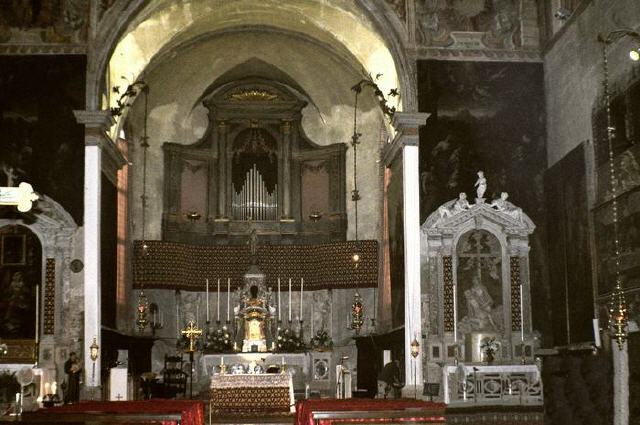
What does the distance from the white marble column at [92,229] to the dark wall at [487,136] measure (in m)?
7.09

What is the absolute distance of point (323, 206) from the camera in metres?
29.1

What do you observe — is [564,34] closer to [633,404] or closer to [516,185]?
[516,185]

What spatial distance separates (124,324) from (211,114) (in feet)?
23.1

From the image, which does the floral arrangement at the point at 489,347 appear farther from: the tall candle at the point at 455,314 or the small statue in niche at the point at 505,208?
the small statue in niche at the point at 505,208

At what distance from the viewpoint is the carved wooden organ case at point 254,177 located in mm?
28688

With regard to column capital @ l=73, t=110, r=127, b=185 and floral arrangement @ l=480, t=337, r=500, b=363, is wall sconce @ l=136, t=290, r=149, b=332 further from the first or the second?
floral arrangement @ l=480, t=337, r=500, b=363

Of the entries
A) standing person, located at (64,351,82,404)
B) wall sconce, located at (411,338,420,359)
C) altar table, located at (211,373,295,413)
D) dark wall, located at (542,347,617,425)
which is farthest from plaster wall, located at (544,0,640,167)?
standing person, located at (64,351,82,404)

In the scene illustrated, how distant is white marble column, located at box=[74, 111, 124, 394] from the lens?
2112 cm

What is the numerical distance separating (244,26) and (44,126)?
7391 millimetres

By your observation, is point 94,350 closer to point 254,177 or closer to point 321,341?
point 321,341

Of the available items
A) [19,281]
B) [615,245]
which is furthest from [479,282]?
[19,281]

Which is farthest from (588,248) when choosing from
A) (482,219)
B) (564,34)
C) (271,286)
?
(271,286)

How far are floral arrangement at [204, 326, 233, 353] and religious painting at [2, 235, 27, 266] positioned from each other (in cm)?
630

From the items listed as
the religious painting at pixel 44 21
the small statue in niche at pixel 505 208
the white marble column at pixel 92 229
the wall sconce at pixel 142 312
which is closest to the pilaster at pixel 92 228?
the white marble column at pixel 92 229
